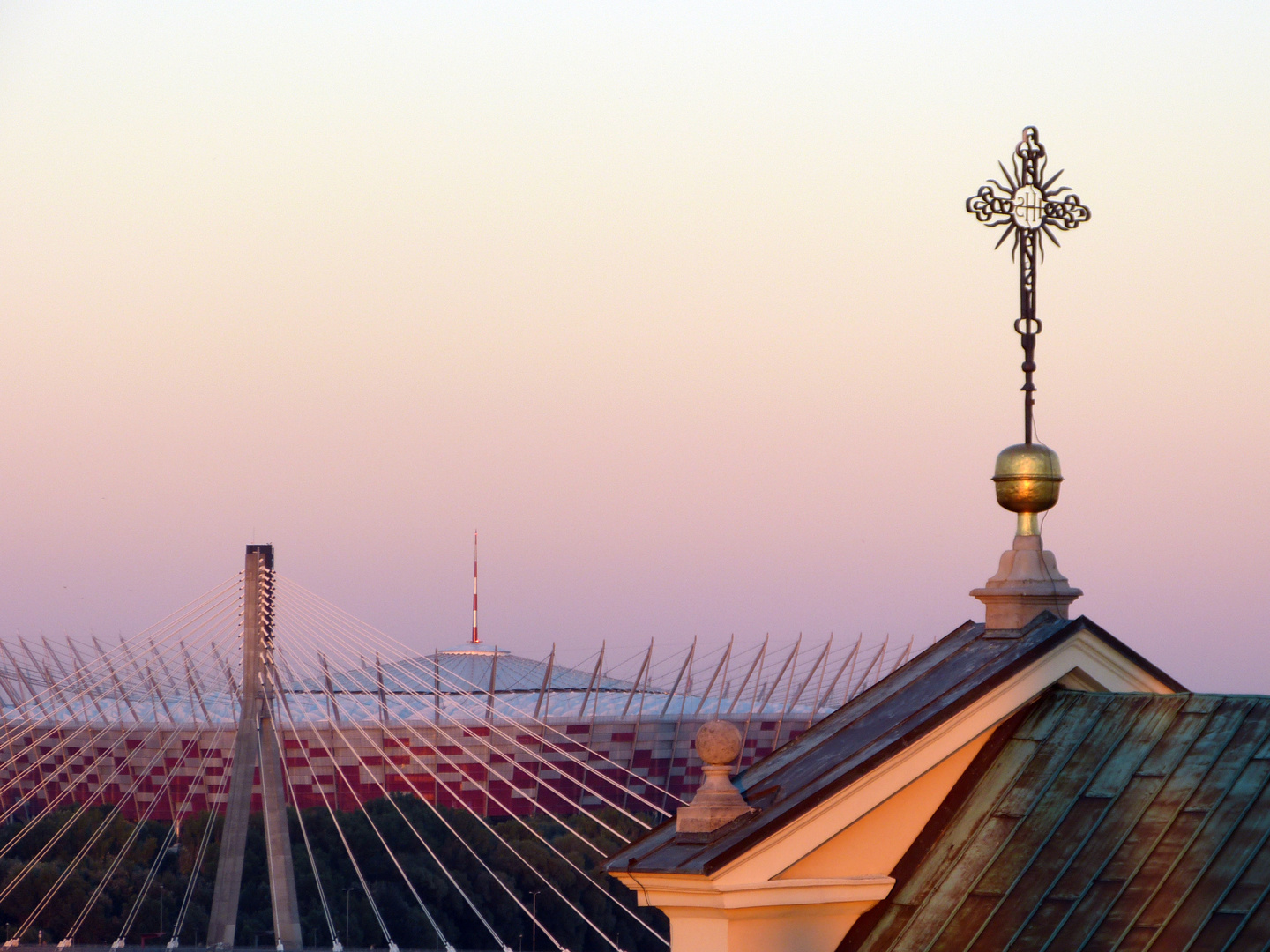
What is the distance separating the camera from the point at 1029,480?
962cm

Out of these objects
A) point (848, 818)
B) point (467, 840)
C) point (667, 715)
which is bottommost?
point (848, 818)

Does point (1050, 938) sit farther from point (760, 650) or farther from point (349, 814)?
point (760, 650)

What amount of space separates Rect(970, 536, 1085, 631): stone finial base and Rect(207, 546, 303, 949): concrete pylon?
134 ft

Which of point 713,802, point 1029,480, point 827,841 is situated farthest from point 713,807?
point 1029,480

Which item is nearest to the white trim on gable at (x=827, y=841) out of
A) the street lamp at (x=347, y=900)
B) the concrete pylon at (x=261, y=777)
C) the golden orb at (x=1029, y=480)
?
the golden orb at (x=1029, y=480)

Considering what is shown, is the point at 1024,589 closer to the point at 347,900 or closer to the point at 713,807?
the point at 713,807

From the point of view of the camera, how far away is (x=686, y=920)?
8.33 meters

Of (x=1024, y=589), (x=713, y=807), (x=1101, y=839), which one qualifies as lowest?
(x=1101, y=839)

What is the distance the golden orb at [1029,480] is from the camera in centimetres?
961

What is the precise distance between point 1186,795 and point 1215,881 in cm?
57

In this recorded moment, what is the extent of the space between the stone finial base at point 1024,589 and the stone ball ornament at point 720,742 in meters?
1.97

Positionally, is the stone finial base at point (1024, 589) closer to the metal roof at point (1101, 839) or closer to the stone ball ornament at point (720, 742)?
the metal roof at point (1101, 839)

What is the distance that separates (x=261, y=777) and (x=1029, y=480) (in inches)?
1730

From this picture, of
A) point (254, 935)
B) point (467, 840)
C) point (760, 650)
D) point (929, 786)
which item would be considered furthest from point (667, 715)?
point (929, 786)
